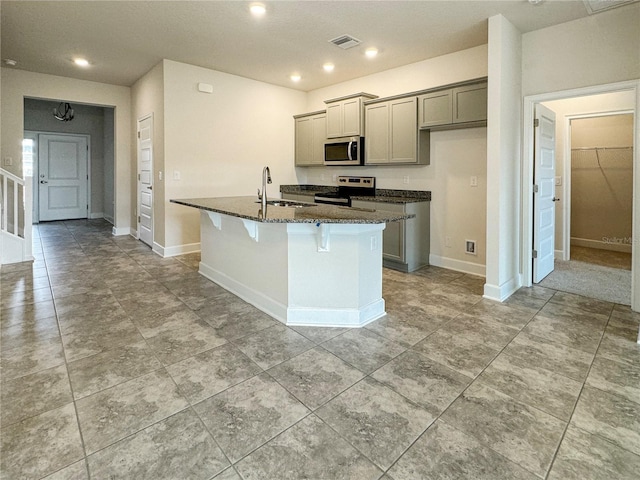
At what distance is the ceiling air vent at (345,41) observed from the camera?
4.00 metres

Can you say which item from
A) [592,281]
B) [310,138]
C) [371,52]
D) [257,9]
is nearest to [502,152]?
[592,281]

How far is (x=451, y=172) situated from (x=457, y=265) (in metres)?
1.16

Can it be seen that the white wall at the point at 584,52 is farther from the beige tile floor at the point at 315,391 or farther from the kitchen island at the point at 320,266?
the kitchen island at the point at 320,266

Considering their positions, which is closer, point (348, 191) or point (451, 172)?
point (451, 172)

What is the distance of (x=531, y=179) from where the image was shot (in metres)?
3.88

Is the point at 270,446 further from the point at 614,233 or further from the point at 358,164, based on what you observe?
the point at 614,233

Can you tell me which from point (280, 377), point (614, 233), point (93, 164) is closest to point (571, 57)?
point (614, 233)

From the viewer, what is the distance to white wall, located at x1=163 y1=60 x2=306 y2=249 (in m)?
5.09

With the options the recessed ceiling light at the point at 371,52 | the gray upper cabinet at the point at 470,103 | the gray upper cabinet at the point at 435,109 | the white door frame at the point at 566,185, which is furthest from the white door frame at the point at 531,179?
the recessed ceiling light at the point at 371,52

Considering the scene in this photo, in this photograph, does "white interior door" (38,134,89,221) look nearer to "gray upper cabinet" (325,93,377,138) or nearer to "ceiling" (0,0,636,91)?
"ceiling" (0,0,636,91)

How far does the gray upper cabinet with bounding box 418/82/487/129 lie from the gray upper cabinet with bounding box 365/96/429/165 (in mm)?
149

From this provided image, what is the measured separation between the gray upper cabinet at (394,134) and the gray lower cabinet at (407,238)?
617 millimetres

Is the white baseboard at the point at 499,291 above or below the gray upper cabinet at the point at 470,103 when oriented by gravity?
below

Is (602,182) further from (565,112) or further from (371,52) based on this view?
(371,52)
